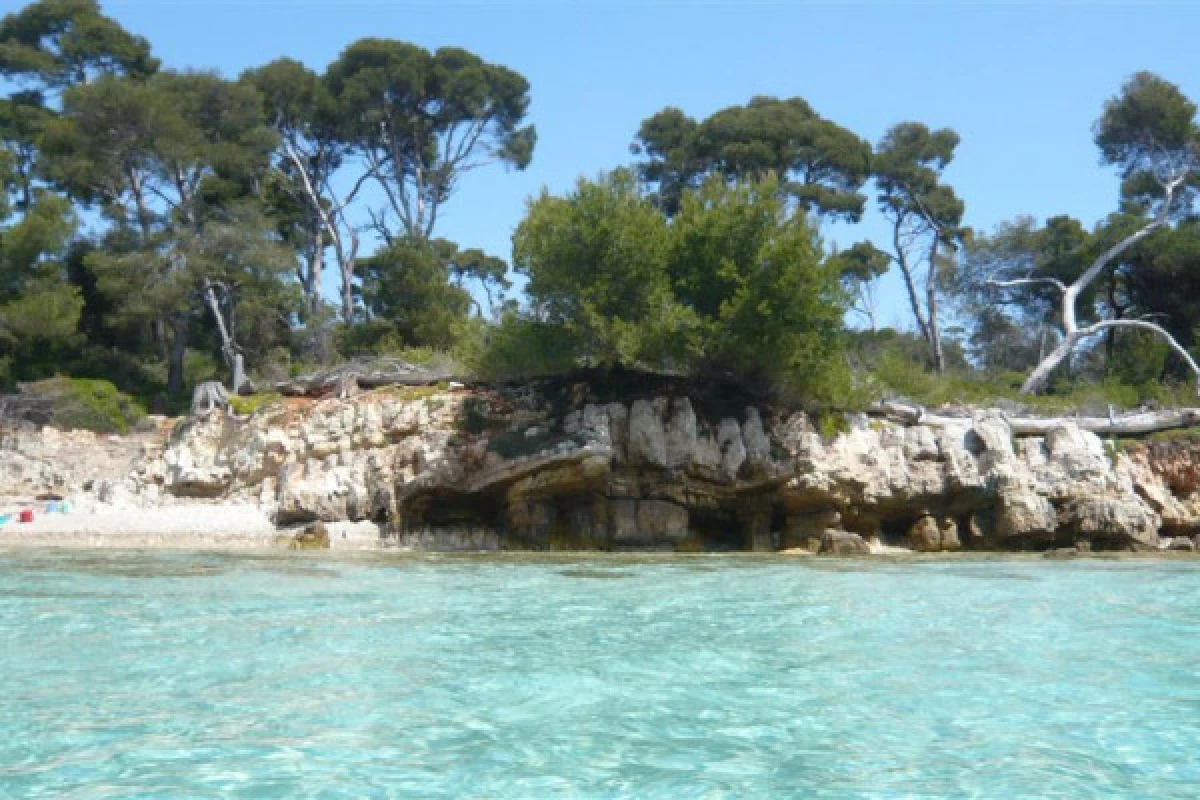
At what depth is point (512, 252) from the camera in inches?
867

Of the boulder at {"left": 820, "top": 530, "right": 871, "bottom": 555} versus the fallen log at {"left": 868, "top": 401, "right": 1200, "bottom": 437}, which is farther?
the fallen log at {"left": 868, "top": 401, "right": 1200, "bottom": 437}

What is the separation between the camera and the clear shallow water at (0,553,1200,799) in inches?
194

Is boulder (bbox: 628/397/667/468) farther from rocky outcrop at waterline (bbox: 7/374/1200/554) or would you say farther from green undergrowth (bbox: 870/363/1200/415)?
green undergrowth (bbox: 870/363/1200/415)

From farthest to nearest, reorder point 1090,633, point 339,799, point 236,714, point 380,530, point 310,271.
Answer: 1. point 310,271
2. point 380,530
3. point 1090,633
4. point 236,714
5. point 339,799

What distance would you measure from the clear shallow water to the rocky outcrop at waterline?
782cm

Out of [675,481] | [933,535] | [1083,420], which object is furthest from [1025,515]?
[675,481]

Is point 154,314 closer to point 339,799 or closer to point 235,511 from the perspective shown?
point 235,511

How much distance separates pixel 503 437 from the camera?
784 inches

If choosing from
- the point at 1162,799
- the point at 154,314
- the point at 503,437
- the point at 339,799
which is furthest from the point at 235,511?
the point at 1162,799

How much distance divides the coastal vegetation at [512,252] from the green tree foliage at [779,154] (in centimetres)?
11

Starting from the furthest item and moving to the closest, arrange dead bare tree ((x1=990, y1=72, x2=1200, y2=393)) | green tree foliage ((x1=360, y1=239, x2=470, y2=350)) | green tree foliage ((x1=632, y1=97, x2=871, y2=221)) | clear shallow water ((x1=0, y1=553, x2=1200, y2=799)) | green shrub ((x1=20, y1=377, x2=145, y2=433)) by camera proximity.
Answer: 1. green tree foliage ((x1=632, y1=97, x2=871, y2=221))
2. dead bare tree ((x1=990, y1=72, x2=1200, y2=393))
3. green tree foliage ((x1=360, y1=239, x2=470, y2=350))
4. green shrub ((x1=20, y1=377, x2=145, y2=433))
5. clear shallow water ((x1=0, y1=553, x2=1200, y2=799))

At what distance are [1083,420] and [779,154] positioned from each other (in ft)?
63.1

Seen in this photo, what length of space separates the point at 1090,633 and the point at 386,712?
20.0 ft

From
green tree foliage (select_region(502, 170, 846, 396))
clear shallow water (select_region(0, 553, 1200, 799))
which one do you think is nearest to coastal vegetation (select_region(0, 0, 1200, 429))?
green tree foliage (select_region(502, 170, 846, 396))
